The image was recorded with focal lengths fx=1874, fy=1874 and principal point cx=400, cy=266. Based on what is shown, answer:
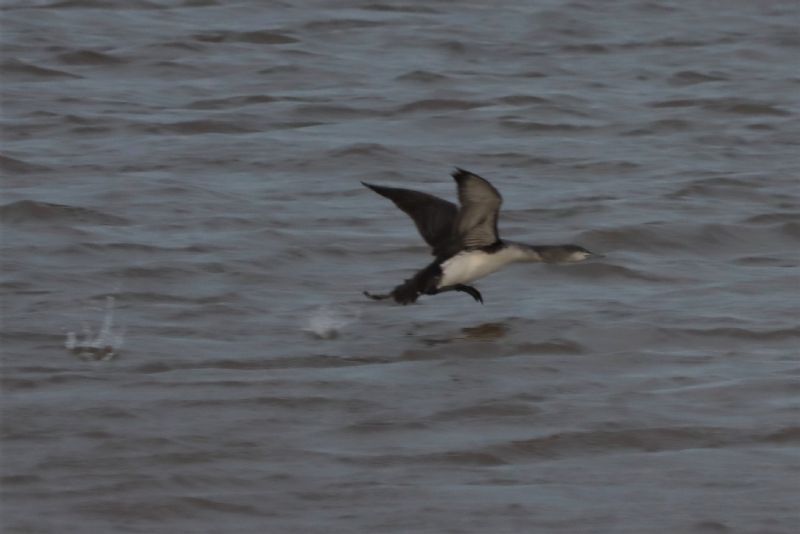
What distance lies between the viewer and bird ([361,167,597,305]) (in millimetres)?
8508

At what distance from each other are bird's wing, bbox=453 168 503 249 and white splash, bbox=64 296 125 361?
64.1 inches

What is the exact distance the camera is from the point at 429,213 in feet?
29.3

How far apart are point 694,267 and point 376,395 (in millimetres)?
3220

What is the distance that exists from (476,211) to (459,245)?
10.1 inches

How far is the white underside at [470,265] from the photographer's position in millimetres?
8594

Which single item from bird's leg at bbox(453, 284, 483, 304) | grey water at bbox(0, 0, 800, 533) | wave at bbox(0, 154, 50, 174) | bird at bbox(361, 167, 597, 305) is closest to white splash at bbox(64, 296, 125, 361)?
grey water at bbox(0, 0, 800, 533)

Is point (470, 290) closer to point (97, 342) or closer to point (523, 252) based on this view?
point (523, 252)

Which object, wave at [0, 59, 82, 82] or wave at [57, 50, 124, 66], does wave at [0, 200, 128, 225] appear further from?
wave at [57, 50, 124, 66]

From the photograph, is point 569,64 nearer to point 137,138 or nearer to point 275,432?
point 137,138

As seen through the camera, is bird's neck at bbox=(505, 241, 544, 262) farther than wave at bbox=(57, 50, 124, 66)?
No

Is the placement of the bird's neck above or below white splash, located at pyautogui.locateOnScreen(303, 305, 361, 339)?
above

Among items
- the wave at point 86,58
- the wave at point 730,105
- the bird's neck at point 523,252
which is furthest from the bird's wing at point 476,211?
the wave at point 86,58

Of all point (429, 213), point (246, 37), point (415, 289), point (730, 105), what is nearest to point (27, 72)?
point (246, 37)

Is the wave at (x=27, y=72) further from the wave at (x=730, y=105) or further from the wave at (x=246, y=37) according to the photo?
the wave at (x=730, y=105)
